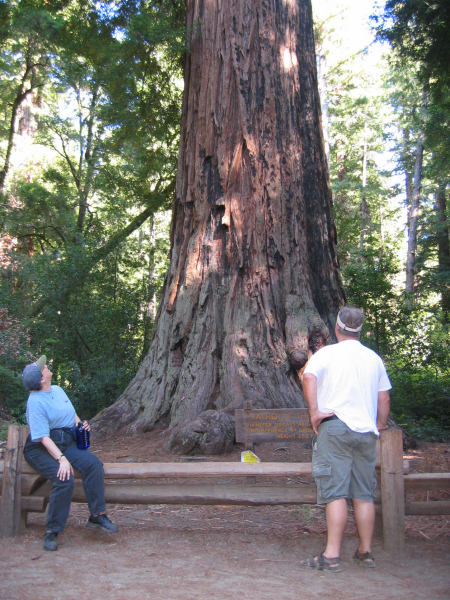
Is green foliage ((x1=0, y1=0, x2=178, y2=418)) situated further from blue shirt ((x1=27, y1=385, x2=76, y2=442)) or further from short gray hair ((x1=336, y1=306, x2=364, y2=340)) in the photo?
short gray hair ((x1=336, y1=306, x2=364, y2=340))

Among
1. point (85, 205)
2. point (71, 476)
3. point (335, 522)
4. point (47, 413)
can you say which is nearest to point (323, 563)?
point (335, 522)

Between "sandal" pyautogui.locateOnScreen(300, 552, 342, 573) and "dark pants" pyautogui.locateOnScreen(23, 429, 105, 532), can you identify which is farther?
"dark pants" pyautogui.locateOnScreen(23, 429, 105, 532)

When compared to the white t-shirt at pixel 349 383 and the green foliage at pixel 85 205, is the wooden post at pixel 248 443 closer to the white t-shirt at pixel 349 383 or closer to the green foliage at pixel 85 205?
the white t-shirt at pixel 349 383

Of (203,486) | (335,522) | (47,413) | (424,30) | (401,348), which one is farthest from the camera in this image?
(401,348)

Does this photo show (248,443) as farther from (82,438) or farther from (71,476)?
(71,476)

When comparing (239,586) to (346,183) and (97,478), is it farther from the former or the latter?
(346,183)

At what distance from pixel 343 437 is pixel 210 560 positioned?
1361 millimetres

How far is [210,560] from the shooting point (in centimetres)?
388

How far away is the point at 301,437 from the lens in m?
5.77

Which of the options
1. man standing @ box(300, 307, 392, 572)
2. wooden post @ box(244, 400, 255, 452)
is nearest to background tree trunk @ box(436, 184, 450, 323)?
wooden post @ box(244, 400, 255, 452)

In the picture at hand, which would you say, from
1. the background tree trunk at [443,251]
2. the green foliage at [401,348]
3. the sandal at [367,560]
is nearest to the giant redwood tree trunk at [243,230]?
the sandal at [367,560]

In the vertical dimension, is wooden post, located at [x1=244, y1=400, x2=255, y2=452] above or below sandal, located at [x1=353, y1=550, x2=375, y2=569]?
above

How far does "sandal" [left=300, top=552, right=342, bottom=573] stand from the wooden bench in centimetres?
66

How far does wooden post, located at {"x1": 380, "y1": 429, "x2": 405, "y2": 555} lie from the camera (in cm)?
406
